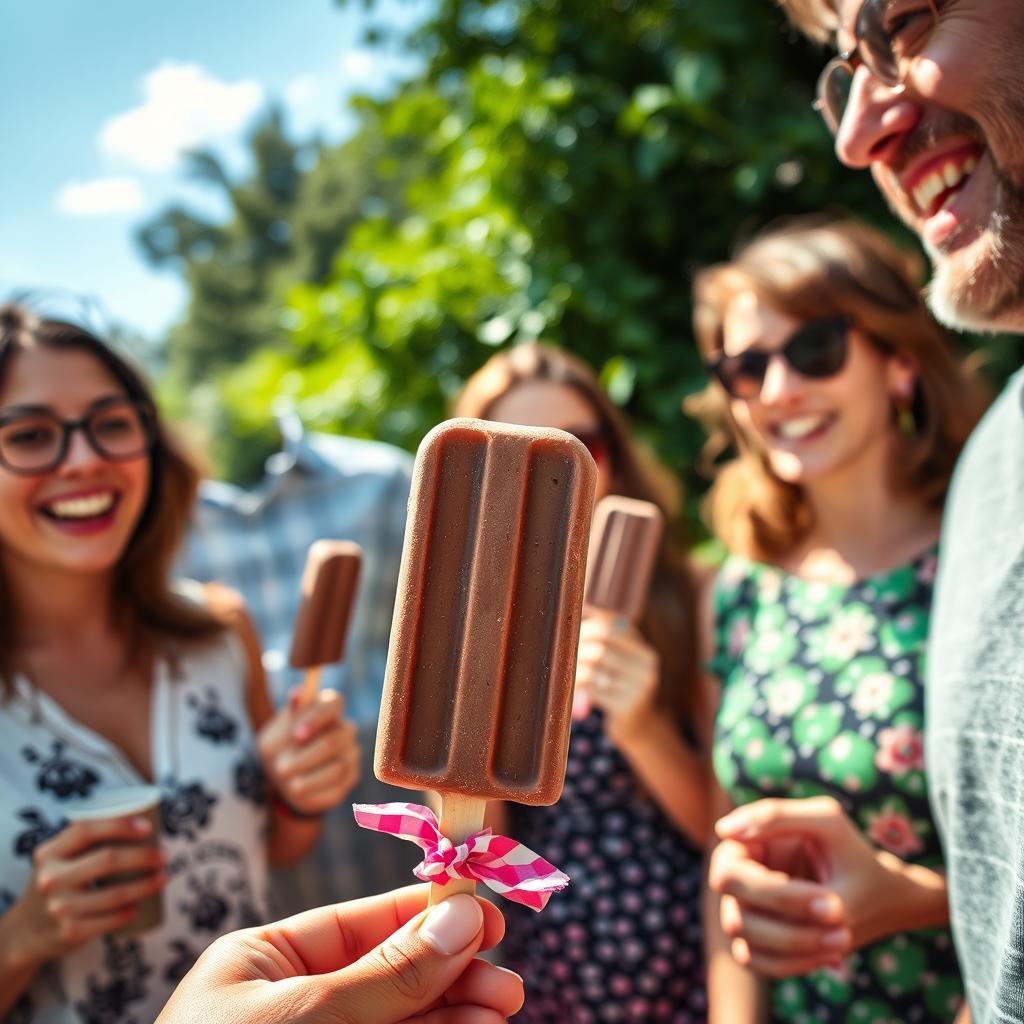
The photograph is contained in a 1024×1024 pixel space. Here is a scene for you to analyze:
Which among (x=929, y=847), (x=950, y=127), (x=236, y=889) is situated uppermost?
(x=950, y=127)

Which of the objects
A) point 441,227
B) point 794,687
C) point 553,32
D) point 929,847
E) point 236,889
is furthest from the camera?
point 441,227

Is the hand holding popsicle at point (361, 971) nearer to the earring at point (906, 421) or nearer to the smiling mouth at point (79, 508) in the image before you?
the smiling mouth at point (79, 508)

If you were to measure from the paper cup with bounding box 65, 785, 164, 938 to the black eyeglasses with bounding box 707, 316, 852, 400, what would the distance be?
1.89 metres

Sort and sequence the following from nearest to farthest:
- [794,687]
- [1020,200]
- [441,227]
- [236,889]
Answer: [1020,200] → [794,687] → [236,889] → [441,227]

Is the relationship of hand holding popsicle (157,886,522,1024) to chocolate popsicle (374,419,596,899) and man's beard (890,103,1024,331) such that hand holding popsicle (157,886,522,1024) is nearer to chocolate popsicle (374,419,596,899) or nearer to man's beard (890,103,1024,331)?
chocolate popsicle (374,419,596,899)

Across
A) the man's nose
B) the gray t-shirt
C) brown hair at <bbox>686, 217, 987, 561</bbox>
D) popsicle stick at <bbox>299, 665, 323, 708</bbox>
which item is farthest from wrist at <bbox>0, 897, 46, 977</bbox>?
the man's nose

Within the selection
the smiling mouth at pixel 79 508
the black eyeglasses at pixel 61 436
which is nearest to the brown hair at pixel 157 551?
the black eyeglasses at pixel 61 436

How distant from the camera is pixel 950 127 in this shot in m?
1.59

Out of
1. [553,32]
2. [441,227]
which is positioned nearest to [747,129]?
[553,32]

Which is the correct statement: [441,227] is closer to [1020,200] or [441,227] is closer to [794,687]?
[794,687]

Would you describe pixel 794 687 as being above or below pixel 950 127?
below

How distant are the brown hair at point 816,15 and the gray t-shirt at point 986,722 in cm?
86

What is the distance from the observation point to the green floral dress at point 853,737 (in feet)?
6.77

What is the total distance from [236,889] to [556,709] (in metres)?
1.52
